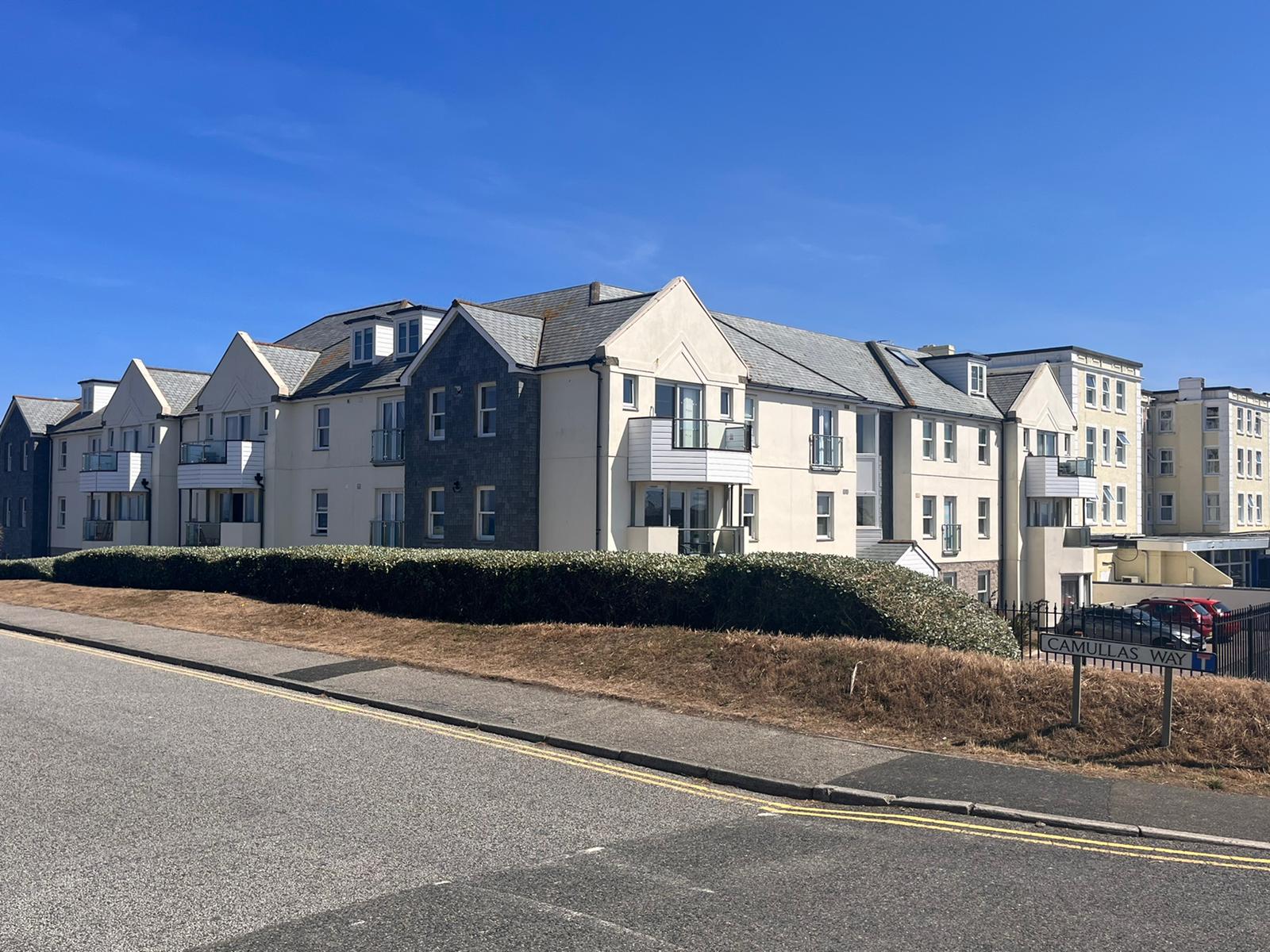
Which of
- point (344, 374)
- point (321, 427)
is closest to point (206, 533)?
point (321, 427)

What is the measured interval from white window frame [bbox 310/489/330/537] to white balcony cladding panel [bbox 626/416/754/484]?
13387 millimetres

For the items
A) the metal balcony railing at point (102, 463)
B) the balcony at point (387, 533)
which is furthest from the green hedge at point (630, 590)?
the metal balcony railing at point (102, 463)

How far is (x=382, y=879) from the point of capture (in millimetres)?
7105

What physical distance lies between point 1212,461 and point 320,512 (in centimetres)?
5133

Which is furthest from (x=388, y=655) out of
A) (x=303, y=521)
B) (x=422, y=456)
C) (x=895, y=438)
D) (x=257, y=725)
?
(x=895, y=438)

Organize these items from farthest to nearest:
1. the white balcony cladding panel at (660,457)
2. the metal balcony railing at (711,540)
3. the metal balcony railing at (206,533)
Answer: the metal balcony railing at (206,533) → the metal balcony railing at (711,540) → the white balcony cladding panel at (660,457)

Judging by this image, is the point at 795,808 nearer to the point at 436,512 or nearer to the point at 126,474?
the point at 436,512

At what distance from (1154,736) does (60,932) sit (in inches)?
388

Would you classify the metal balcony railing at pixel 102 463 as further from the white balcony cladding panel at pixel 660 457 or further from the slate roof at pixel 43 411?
the white balcony cladding panel at pixel 660 457

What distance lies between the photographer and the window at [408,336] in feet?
113

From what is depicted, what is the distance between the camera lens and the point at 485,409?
29.9m

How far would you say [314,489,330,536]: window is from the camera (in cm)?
3653

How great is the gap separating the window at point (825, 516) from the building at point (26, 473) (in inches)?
1546

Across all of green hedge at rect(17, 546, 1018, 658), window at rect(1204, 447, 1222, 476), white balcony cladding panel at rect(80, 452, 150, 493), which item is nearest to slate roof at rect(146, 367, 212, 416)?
white balcony cladding panel at rect(80, 452, 150, 493)
